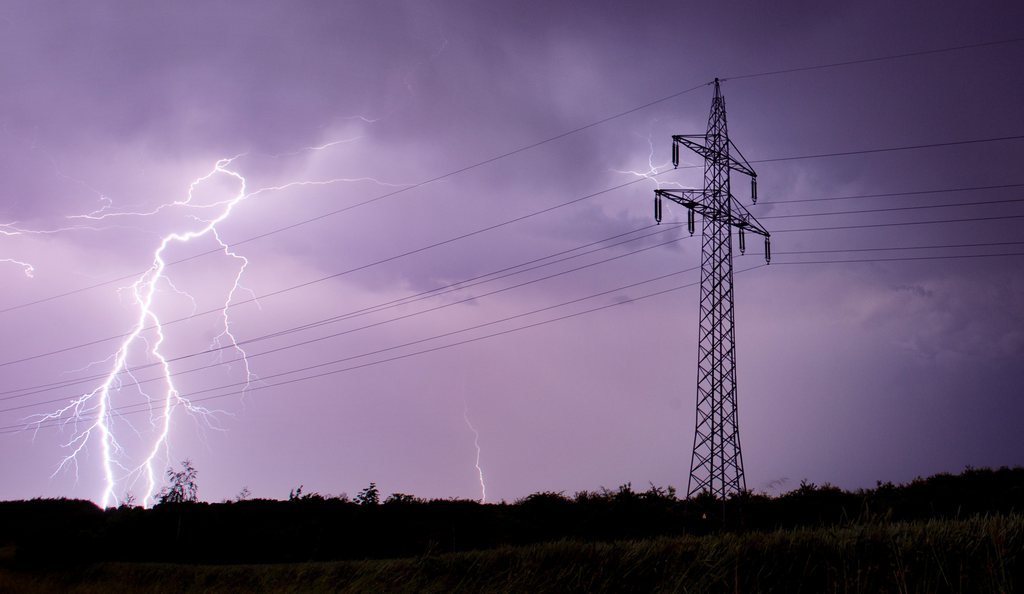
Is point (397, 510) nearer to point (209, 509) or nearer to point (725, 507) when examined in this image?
point (209, 509)

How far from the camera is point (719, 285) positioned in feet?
69.5

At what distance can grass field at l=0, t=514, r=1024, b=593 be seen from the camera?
5910 millimetres

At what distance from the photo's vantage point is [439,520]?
25.2 metres

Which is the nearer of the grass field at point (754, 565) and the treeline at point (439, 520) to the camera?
the grass field at point (754, 565)

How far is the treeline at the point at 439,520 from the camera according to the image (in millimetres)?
18141

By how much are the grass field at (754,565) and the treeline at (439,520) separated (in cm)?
158

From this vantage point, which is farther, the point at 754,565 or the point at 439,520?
the point at 439,520

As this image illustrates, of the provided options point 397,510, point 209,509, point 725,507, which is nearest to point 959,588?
point 725,507

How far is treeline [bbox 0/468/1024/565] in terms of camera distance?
59.5 feet

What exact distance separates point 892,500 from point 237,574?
19280 mm

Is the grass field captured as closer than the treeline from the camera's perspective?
Yes

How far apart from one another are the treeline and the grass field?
158 cm

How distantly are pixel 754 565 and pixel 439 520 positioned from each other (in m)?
19.5

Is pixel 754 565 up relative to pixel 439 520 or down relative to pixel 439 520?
up
